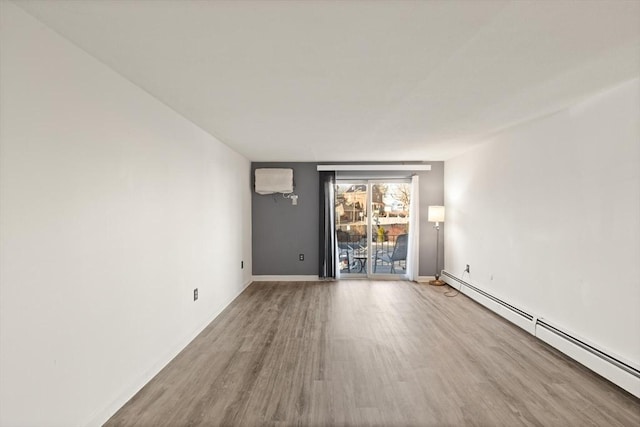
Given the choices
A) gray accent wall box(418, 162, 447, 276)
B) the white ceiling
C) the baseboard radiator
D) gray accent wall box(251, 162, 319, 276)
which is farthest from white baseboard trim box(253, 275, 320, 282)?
the white ceiling

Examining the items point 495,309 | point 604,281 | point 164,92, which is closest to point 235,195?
point 164,92

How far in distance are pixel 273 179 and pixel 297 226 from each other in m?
1.03

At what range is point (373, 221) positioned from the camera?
5.89m

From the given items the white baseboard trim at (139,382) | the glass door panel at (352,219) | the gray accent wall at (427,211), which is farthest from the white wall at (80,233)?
the gray accent wall at (427,211)

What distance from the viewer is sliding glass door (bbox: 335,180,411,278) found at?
589 centimetres

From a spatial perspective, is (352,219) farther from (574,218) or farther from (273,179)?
(574,218)

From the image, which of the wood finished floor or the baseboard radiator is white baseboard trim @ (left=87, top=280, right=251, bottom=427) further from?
the baseboard radiator

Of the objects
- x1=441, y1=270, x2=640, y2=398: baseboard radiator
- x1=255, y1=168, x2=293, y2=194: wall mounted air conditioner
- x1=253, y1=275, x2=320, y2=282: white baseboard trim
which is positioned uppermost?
x1=255, y1=168, x2=293, y2=194: wall mounted air conditioner

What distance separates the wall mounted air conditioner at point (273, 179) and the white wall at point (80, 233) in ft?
8.21

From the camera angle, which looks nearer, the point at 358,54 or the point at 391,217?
the point at 358,54

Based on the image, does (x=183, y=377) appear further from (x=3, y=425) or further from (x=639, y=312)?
(x=639, y=312)

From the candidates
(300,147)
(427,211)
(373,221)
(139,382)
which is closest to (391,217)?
(373,221)

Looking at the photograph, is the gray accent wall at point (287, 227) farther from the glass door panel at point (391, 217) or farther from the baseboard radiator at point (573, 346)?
the baseboard radiator at point (573, 346)

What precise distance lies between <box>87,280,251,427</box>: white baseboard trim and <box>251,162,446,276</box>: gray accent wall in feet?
8.00
